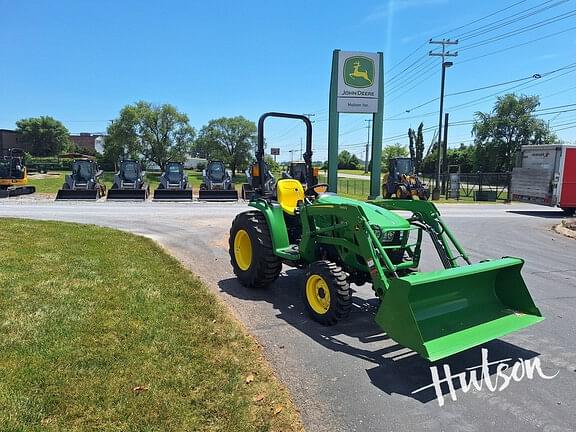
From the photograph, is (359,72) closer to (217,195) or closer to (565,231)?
(217,195)

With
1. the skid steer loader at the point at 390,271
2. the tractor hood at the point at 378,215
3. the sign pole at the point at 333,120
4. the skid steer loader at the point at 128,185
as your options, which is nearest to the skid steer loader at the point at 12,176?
the skid steer loader at the point at 128,185

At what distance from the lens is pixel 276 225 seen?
6.05 m

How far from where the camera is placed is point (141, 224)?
1297 centimetres

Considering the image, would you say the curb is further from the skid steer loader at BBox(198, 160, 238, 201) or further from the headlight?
the skid steer loader at BBox(198, 160, 238, 201)

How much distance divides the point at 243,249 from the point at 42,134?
3434 inches

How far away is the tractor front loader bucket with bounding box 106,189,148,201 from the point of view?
23.7 meters

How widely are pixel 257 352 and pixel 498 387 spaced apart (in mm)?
2008

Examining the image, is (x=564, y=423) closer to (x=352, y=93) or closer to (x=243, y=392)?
(x=243, y=392)

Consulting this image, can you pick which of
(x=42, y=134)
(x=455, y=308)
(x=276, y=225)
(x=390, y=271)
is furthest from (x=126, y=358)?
(x=42, y=134)

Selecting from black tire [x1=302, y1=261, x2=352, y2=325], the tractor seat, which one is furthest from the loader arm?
the tractor seat

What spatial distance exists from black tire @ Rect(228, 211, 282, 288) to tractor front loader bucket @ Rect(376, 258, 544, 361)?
7.45 ft

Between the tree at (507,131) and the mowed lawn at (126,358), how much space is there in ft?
236

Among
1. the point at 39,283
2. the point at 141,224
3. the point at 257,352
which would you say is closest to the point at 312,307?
the point at 257,352

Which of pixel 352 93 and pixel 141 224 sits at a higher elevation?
pixel 352 93
